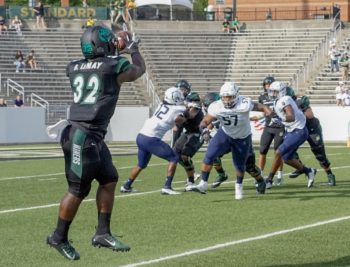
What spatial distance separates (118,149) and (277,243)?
19491mm

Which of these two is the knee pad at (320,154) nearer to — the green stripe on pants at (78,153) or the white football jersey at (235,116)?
the white football jersey at (235,116)

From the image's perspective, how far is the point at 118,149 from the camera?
96.0ft

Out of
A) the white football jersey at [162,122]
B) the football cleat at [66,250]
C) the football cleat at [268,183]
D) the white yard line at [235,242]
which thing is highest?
the white football jersey at [162,122]

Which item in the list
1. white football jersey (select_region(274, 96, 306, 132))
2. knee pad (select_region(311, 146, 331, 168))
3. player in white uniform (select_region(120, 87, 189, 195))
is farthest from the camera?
knee pad (select_region(311, 146, 331, 168))

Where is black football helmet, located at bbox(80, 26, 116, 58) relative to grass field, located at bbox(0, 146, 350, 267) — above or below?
above

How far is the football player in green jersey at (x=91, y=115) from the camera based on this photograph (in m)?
8.40

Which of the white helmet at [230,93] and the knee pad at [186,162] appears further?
the knee pad at [186,162]

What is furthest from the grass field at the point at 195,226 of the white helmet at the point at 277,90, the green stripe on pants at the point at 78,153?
the white helmet at the point at 277,90

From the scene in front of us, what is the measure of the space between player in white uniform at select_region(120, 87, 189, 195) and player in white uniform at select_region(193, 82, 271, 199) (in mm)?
664

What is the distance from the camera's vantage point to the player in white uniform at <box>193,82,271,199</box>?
1398 centimetres

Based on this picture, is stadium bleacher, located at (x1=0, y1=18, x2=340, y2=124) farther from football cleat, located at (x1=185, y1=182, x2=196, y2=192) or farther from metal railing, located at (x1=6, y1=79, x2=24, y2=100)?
football cleat, located at (x1=185, y1=182, x2=196, y2=192)

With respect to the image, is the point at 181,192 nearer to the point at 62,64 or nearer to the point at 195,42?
the point at 62,64

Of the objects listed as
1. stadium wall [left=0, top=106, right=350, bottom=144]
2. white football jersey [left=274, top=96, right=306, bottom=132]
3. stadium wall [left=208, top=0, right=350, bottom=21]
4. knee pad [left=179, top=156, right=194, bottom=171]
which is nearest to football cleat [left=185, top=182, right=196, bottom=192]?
knee pad [left=179, top=156, right=194, bottom=171]

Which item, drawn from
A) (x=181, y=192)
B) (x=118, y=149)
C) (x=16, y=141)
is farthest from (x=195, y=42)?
(x=181, y=192)
